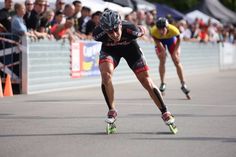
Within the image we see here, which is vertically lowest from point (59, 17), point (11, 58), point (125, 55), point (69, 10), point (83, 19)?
point (11, 58)

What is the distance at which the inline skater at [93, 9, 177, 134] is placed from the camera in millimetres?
8896

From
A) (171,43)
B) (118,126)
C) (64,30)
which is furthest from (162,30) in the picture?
(118,126)

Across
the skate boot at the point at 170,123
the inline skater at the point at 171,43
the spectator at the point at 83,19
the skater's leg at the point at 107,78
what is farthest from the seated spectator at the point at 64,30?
the skate boot at the point at 170,123

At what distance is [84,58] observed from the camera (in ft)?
58.4

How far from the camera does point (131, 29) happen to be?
8.93m

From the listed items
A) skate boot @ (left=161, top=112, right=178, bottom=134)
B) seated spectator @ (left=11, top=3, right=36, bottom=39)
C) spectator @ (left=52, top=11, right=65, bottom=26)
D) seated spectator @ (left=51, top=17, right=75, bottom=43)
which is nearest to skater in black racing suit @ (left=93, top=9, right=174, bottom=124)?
skate boot @ (left=161, top=112, right=178, bottom=134)

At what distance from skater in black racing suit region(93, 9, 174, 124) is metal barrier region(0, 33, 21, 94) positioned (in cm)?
603

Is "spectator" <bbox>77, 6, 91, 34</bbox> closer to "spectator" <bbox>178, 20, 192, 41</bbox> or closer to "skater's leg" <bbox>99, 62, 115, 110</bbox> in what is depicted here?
"spectator" <bbox>178, 20, 192, 41</bbox>

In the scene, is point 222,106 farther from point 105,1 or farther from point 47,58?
point 105,1

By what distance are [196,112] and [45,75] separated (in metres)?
5.40

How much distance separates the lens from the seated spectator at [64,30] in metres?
15.9

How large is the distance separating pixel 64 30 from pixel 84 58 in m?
1.55

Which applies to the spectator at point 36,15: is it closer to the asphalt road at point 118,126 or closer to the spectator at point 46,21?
the spectator at point 46,21

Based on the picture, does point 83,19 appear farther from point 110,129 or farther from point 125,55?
point 110,129
